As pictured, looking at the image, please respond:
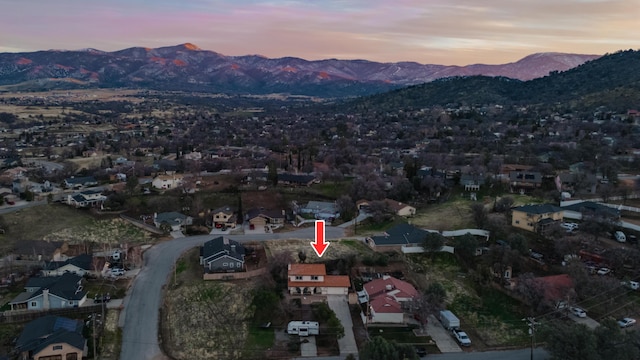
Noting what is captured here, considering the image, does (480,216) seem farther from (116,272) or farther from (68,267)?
(68,267)

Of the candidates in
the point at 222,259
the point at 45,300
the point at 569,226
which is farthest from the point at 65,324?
the point at 569,226

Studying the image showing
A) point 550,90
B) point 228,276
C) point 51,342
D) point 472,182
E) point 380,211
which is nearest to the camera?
point 51,342

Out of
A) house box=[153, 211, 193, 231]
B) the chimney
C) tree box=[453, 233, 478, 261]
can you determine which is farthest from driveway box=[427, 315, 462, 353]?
house box=[153, 211, 193, 231]

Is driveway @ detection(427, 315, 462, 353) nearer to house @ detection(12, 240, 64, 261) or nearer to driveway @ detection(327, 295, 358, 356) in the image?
driveway @ detection(327, 295, 358, 356)

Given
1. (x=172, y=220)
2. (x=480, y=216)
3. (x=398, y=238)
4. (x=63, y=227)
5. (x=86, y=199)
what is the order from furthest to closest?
(x=86, y=199)
(x=172, y=220)
(x=63, y=227)
(x=480, y=216)
(x=398, y=238)

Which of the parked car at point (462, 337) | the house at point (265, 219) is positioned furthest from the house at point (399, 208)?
the parked car at point (462, 337)

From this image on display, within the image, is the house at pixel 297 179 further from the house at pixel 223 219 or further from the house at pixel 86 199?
the house at pixel 86 199

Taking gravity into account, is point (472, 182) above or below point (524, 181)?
below
